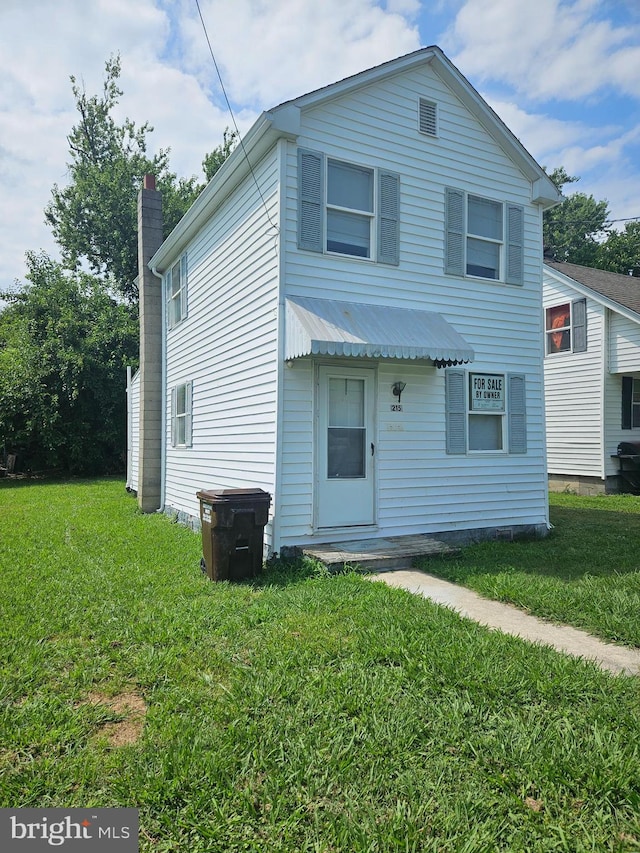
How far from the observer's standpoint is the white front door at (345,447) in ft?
23.7

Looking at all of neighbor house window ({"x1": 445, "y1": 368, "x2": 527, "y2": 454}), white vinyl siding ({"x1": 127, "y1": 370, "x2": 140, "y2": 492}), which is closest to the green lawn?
neighbor house window ({"x1": 445, "y1": 368, "x2": 527, "y2": 454})

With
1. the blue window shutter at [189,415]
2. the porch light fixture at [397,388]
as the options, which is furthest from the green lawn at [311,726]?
the blue window shutter at [189,415]

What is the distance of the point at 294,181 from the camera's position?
23.1ft

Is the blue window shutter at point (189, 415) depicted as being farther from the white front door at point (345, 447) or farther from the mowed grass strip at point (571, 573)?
the mowed grass strip at point (571, 573)

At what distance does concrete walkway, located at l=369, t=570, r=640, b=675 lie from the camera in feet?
13.2

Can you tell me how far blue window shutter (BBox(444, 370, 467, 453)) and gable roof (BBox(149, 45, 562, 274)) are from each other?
363cm

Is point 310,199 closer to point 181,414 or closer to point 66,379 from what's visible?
point 181,414

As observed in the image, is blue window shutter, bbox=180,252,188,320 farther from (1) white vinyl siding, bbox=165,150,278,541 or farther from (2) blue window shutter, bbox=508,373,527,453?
(2) blue window shutter, bbox=508,373,527,453

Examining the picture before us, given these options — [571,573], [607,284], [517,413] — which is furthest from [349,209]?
[607,284]

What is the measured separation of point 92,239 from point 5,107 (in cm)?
2052

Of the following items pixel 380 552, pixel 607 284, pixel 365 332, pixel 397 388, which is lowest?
pixel 380 552

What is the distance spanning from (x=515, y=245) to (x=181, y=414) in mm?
6960

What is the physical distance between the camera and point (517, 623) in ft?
15.8

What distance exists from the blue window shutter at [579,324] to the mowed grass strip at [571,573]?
7.02 m
